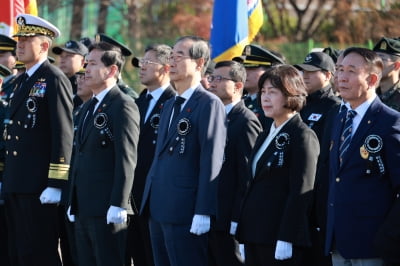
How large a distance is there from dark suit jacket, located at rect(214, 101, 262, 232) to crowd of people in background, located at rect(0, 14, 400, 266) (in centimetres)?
1

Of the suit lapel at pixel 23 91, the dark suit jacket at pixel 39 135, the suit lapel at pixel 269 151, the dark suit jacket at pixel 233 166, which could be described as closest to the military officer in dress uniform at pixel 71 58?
the suit lapel at pixel 23 91

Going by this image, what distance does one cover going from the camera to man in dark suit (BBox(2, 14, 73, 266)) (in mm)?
7391

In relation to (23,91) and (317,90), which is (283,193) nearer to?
(317,90)

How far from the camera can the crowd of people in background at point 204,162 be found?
5410 mm

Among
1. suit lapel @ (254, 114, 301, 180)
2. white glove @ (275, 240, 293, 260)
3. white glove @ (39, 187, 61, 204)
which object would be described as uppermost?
suit lapel @ (254, 114, 301, 180)

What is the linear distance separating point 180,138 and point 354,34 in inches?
625

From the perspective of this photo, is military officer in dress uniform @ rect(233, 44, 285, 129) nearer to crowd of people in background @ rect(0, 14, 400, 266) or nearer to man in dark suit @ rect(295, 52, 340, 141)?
crowd of people in background @ rect(0, 14, 400, 266)

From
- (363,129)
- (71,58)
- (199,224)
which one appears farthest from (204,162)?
(71,58)

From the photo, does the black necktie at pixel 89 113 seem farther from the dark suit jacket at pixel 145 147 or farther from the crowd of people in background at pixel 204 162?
the dark suit jacket at pixel 145 147

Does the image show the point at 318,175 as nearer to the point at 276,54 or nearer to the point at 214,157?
the point at 214,157

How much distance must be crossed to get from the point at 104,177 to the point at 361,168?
2.29 metres

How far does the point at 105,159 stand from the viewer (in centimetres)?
687

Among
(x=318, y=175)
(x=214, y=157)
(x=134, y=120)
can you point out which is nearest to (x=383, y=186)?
(x=318, y=175)

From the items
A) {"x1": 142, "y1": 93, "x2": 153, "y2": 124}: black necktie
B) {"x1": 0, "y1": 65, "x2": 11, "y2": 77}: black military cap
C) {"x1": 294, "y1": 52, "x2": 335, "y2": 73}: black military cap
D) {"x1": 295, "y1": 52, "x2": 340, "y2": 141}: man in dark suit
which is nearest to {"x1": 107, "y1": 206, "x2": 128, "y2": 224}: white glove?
{"x1": 142, "y1": 93, "x2": 153, "y2": 124}: black necktie
